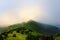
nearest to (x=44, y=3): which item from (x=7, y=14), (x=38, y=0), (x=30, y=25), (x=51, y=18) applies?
(x=38, y=0)

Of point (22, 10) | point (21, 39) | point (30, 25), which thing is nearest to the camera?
point (21, 39)

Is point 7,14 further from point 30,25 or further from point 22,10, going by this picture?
point 30,25

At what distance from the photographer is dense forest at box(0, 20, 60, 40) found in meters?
1.31

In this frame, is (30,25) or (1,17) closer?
(30,25)

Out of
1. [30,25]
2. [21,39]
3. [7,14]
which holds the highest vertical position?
[7,14]

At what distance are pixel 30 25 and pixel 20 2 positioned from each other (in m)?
0.29

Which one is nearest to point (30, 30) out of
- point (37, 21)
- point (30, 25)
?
point (30, 25)

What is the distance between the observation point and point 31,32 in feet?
4.46

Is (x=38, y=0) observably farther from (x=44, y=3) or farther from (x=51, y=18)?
(x=51, y=18)

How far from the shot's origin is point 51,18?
4.98 ft

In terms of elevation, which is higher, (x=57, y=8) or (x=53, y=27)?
(x=57, y=8)

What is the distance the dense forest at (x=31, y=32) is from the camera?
4.29 ft

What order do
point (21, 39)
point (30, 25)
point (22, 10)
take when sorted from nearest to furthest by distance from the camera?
point (21, 39) < point (30, 25) < point (22, 10)

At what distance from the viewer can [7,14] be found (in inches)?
60.7
